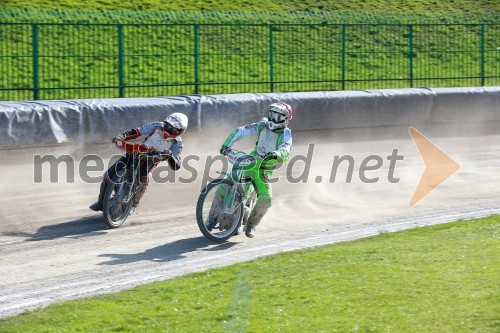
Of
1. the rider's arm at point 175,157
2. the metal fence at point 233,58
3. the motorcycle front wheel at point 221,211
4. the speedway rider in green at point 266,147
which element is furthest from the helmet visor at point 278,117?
the metal fence at point 233,58

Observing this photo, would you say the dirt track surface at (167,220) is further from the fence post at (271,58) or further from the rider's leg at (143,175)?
the fence post at (271,58)

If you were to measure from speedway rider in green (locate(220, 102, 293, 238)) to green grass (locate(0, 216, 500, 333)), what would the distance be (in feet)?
4.10

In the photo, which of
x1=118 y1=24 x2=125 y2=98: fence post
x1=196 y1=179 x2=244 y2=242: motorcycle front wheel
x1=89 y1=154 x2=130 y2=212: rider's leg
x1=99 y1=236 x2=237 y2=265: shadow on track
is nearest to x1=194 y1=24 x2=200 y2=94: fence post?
x1=118 y1=24 x2=125 y2=98: fence post

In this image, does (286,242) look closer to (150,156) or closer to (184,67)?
(150,156)

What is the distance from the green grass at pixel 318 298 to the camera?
7.62 metres

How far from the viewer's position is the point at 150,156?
40.8 ft

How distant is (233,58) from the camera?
66.6ft

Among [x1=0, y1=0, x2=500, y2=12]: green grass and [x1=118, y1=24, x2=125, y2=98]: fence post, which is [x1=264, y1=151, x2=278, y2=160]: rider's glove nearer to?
[x1=118, y1=24, x2=125, y2=98]: fence post

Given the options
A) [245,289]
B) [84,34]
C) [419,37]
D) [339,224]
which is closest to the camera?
[245,289]

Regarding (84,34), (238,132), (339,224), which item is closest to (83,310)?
(238,132)

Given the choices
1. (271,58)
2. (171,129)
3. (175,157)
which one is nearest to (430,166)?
(271,58)

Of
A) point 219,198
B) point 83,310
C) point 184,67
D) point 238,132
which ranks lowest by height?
point 83,310

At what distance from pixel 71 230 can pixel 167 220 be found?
4.82ft

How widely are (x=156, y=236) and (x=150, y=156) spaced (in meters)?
1.13
